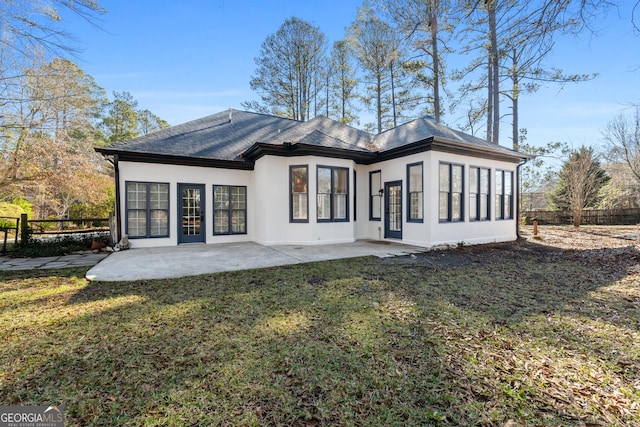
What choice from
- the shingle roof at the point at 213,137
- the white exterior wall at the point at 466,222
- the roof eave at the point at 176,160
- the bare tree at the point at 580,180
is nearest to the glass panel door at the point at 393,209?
the white exterior wall at the point at 466,222

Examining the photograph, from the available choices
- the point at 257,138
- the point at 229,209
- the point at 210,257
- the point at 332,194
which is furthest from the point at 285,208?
the point at 257,138

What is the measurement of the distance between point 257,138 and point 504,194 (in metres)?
9.65

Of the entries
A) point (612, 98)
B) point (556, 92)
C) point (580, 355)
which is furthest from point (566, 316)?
point (612, 98)

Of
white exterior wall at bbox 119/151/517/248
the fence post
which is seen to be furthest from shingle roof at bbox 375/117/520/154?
the fence post

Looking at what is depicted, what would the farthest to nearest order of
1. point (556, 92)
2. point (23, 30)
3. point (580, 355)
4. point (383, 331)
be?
1. point (23, 30)
2. point (556, 92)
3. point (383, 331)
4. point (580, 355)

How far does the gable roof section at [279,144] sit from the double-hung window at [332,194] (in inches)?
22.3

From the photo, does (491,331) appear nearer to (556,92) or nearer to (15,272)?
(556,92)

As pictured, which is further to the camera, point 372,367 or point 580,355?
point 580,355

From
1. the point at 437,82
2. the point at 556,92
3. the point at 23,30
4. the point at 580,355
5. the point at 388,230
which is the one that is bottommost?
the point at 580,355

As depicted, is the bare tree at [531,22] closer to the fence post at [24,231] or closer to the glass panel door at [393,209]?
the glass panel door at [393,209]

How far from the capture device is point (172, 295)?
4.05 metres

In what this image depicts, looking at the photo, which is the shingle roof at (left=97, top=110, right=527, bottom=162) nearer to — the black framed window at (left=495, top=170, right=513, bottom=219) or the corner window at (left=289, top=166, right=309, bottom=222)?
the black framed window at (left=495, top=170, right=513, bottom=219)

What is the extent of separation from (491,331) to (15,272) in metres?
8.45

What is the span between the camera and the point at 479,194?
9477 millimetres
